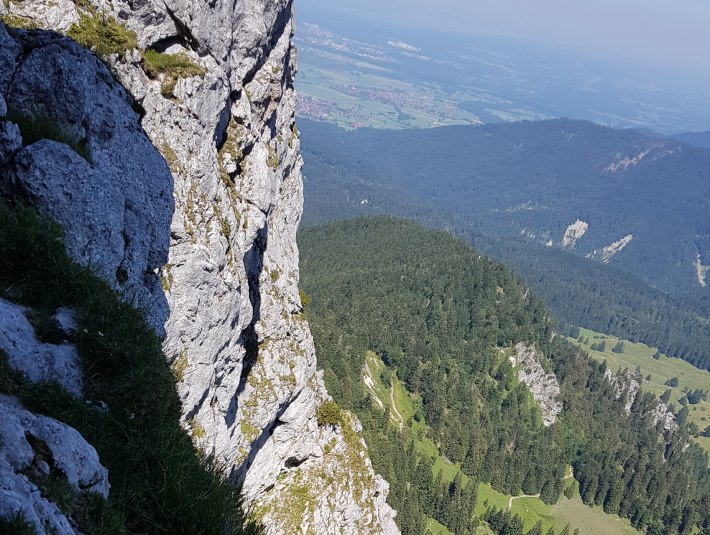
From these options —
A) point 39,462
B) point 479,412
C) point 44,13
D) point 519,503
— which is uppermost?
point 44,13

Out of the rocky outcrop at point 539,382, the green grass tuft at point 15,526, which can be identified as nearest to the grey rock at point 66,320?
the green grass tuft at point 15,526

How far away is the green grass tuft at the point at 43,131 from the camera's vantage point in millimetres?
14250

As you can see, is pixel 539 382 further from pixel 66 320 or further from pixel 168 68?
pixel 66 320

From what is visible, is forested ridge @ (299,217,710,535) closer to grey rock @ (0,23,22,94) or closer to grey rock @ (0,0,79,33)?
grey rock @ (0,0,79,33)

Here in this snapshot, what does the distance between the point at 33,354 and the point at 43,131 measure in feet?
27.4

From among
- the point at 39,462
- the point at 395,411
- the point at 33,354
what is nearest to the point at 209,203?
the point at 33,354

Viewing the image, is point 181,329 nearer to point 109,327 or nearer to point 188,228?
point 188,228

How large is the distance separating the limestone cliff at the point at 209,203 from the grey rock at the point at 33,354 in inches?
136

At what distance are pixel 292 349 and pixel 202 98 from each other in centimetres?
2002

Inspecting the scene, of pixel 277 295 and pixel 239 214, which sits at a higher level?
pixel 239 214

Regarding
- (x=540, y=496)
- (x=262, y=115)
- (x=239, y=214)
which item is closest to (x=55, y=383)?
(x=239, y=214)

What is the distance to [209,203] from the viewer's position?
25.4m

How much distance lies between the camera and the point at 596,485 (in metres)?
150

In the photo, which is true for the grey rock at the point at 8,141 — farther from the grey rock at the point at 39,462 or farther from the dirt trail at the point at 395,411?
the dirt trail at the point at 395,411
